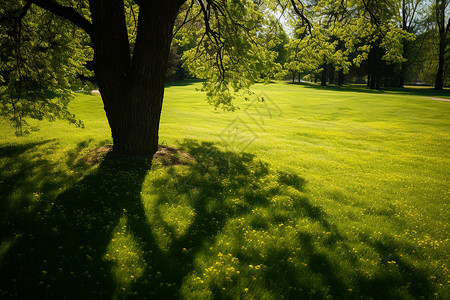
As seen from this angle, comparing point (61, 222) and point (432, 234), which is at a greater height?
point (61, 222)

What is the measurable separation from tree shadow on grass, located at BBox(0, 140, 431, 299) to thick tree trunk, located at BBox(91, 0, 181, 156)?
146 centimetres

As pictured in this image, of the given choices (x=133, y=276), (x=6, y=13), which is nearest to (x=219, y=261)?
(x=133, y=276)

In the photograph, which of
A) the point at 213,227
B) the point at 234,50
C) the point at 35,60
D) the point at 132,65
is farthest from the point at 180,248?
the point at 35,60

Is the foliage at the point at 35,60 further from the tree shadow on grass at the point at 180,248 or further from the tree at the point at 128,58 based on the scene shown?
the tree shadow on grass at the point at 180,248

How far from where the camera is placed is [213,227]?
16.2 feet

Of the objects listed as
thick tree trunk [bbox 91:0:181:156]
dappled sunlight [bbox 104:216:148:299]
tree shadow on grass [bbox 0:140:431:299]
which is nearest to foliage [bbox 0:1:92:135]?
thick tree trunk [bbox 91:0:181:156]

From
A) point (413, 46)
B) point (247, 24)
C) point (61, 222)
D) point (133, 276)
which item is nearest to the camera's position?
point (133, 276)

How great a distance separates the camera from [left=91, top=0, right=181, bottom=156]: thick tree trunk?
20.0 ft

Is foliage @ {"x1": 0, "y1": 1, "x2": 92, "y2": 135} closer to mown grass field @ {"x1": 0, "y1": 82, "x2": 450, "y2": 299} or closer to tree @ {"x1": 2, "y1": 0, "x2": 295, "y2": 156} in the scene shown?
tree @ {"x1": 2, "y1": 0, "x2": 295, "y2": 156}

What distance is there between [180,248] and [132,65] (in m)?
4.96

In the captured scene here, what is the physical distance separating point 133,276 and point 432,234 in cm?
652

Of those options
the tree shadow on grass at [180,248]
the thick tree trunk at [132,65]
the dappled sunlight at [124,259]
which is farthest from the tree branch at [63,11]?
the dappled sunlight at [124,259]

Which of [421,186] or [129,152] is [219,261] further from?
[421,186]

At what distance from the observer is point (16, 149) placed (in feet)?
27.2
